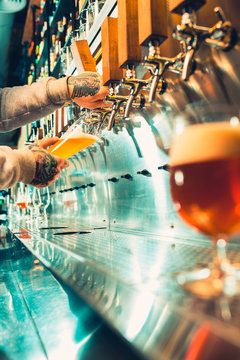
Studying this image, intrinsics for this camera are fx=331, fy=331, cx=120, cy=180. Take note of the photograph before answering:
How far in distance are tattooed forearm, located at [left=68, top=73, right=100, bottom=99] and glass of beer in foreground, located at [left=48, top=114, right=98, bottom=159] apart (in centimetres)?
13

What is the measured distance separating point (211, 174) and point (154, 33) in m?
0.72

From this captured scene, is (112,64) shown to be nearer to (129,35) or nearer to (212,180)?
(129,35)

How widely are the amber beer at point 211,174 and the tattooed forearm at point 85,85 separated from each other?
1.10 metres

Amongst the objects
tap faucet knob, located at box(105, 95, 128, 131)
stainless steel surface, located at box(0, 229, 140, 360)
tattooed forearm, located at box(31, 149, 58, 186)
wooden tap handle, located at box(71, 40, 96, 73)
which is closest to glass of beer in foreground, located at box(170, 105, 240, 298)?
stainless steel surface, located at box(0, 229, 140, 360)

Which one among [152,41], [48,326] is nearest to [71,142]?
[152,41]

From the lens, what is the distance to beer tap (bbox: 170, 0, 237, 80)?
0.83 m

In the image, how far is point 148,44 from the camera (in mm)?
1047

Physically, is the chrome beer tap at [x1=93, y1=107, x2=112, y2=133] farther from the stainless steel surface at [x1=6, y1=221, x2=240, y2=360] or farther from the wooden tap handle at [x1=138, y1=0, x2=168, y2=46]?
the stainless steel surface at [x1=6, y1=221, x2=240, y2=360]

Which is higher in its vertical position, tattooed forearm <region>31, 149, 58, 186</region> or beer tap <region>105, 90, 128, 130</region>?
beer tap <region>105, 90, 128, 130</region>

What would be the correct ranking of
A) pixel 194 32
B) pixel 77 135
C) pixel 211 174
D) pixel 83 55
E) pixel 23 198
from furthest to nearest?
pixel 23 198
pixel 83 55
pixel 77 135
pixel 194 32
pixel 211 174

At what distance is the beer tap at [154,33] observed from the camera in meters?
1.00

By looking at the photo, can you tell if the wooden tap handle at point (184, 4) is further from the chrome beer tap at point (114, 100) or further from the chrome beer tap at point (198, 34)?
the chrome beer tap at point (114, 100)

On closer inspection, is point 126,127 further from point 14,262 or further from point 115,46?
point 14,262

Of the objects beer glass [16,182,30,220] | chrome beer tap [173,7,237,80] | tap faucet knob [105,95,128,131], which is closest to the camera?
chrome beer tap [173,7,237,80]
